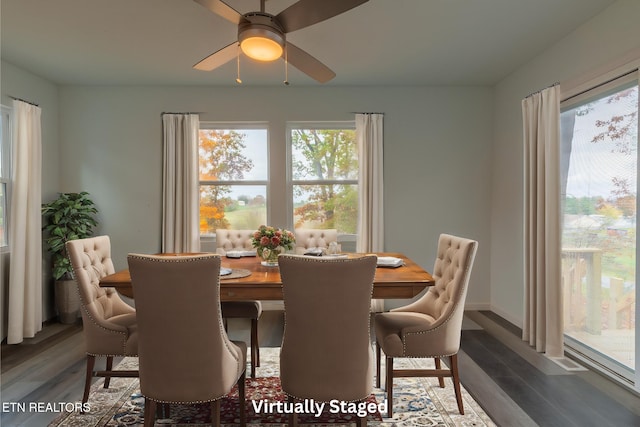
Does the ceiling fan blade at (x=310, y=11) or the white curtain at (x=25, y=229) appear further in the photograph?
the white curtain at (x=25, y=229)

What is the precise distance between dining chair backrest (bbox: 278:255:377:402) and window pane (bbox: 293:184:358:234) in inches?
113

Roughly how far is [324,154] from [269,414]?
10.1ft

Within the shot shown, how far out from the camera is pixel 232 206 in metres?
4.70

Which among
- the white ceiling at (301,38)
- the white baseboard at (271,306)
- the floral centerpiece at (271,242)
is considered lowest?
the white baseboard at (271,306)

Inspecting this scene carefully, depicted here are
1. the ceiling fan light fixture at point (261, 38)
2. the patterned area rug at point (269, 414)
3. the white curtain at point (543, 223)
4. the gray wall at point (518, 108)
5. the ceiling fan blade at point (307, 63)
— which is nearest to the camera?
the ceiling fan light fixture at point (261, 38)

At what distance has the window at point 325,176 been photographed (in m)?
4.70

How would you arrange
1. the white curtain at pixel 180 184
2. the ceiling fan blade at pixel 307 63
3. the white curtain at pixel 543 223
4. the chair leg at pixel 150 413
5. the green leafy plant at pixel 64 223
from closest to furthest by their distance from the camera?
1. the chair leg at pixel 150 413
2. the ceiling fan blade at pixel 307 63
3. the white curtain at pixel 543 223
4. the green leafy plant at pixel 64 223
5. the white curtain at pixel 180 184

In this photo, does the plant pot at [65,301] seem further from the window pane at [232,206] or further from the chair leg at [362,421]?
the chair leg at [362,421]

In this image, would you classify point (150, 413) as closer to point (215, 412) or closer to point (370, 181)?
point (215, 412)

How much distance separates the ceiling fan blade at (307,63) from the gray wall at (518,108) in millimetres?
2016

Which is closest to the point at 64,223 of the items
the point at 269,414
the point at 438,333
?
the point at 269,414

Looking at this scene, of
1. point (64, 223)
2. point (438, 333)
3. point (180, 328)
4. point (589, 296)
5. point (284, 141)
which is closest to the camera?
point (180, 328)

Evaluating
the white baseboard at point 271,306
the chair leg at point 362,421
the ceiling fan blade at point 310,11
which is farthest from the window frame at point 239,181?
the chair leg at point 362,421

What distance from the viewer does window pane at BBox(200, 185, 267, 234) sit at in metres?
4.70
